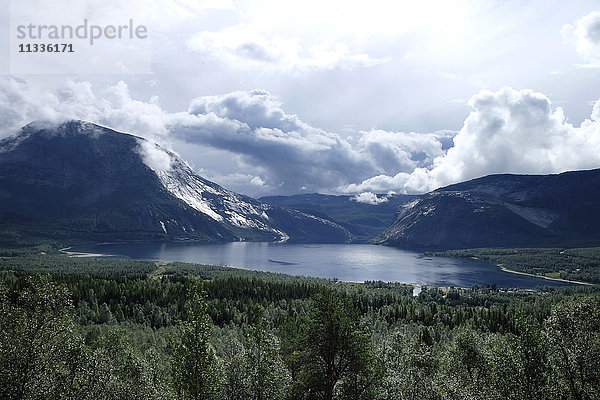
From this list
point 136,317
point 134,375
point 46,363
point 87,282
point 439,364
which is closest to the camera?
point 46,363

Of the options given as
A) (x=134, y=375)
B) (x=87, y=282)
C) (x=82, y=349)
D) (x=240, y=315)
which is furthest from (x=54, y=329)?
(x=87, y=282)

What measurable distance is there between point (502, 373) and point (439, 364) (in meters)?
23.9

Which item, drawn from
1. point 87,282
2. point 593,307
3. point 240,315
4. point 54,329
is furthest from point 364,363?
point 87,282

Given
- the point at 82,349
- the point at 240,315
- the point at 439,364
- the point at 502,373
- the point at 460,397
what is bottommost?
the point at 240,315

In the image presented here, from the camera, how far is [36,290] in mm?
33469

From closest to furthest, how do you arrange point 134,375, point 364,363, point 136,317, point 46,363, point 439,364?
point 46,363 → point 364,363 → point 134,375 → point 439,364 → point 136,317

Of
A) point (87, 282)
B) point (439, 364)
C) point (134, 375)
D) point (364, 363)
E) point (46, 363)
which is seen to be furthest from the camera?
point (87, 282)

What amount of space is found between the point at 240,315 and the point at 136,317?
37.1 meters

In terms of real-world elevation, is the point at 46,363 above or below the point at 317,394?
above

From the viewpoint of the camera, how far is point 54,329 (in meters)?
33.8

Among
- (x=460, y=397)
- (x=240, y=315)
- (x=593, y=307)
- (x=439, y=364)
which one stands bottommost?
(x=240, y=315)

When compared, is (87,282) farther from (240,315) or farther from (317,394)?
(317,394)

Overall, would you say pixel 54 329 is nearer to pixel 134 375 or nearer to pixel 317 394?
pixel 134 375

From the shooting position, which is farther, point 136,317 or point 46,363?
point 136,317
